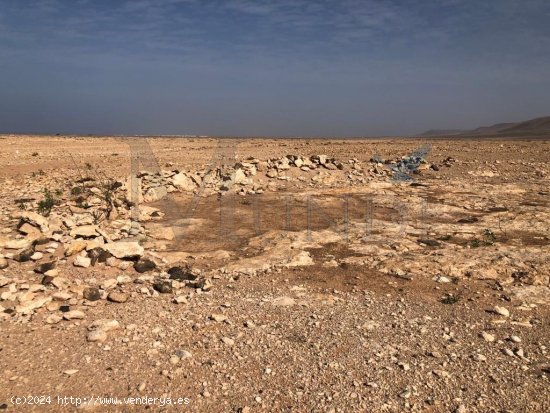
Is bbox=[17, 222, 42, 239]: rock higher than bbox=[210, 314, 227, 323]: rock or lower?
higher

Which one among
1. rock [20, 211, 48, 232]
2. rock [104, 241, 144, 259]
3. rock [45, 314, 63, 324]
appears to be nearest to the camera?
rock [45, 314, 63, 324]

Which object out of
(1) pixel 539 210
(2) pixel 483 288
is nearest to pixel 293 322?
(2) pixel 483 288

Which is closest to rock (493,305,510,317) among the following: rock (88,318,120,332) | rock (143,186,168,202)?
rock (88,318,120,332)

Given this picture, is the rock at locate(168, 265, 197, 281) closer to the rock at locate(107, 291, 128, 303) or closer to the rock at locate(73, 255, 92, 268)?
the rock at locate(107, 291, 128, 303)

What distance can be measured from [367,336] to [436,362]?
0.75 metres

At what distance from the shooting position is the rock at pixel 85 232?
7.07 metres

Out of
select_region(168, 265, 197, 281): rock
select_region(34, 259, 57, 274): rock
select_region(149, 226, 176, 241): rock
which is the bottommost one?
select_region(168, 265, 197, 281): rock

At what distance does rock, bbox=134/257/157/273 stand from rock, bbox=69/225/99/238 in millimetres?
1066

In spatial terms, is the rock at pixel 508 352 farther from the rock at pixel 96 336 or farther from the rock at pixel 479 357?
the rock at pixel 96 336

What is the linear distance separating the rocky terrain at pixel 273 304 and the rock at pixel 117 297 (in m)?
0.06

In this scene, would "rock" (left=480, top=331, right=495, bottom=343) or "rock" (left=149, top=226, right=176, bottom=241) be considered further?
"rock" (left=149, top=226, right=176, bottom=241)

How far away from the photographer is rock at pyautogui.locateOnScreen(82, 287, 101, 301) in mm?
5484

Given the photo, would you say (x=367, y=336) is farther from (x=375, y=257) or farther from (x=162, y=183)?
(x=162, y=183)

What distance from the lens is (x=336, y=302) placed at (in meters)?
5.63
